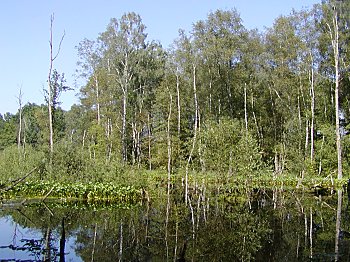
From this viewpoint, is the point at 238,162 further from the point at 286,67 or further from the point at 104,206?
the point at 286,67

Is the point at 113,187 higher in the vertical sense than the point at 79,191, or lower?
higher

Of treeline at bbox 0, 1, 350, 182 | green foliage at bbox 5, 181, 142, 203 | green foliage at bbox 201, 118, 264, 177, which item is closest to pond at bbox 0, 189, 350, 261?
green foliage at bbox 5, 181, 142, 203

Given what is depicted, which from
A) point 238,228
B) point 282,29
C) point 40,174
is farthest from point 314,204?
point 282,29

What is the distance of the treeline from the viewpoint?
35.9m

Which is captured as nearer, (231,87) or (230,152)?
(230,152)

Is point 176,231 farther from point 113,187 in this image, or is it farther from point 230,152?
point 230,152

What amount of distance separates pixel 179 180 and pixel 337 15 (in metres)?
20.6

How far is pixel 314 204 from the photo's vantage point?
68.1ft

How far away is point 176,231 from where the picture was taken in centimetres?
1339

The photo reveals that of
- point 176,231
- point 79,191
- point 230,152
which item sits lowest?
point 176,231

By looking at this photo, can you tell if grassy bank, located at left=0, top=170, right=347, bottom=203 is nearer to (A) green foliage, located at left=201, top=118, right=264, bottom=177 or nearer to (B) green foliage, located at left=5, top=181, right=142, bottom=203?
(B) green foliage, located at left=5, top=181, right=142, bottom=203

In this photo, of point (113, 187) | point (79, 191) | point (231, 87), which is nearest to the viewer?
point (79, 191)

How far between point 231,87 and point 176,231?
29571 millimetres

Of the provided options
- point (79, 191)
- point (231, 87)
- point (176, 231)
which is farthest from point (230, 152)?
point (231, 87)
